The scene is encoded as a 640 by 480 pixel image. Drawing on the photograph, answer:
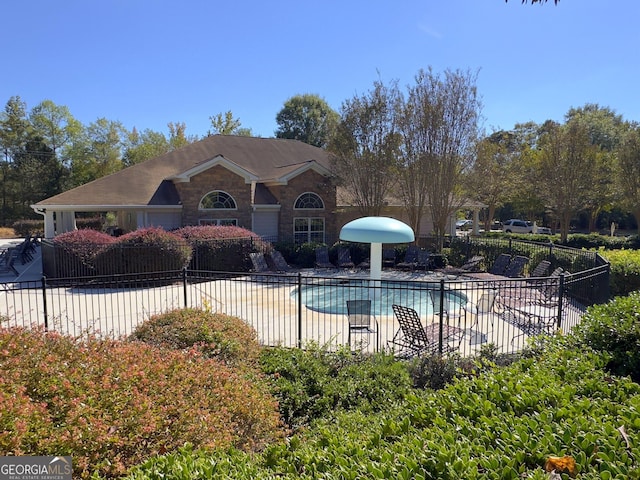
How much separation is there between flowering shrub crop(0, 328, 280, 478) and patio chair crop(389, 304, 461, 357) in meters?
3.76

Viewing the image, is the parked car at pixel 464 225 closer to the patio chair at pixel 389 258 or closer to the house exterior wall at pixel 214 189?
the patio chair at pixel 389 258

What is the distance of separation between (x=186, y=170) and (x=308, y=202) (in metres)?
6.82

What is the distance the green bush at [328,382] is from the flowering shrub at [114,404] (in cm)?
55

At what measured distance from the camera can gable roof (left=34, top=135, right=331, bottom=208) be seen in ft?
63.8

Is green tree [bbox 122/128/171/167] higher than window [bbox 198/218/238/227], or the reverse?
green tree [bbox 122/128/171/167]

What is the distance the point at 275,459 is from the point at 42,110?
59.4 meters

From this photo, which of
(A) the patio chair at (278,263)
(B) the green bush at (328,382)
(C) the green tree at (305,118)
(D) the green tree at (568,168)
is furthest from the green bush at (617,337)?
(C) the green tree at (305,118)

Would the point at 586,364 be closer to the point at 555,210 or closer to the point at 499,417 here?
the point at 499,417

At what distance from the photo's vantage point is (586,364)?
3.93m

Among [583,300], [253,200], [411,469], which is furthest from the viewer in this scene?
[253,200]

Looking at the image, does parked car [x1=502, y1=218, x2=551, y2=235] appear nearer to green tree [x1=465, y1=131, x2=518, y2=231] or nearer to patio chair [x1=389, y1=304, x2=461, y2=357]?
green tree [x1=465, y1=131, x2=518, y2=231]

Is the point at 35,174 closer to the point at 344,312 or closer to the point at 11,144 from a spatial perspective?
the point at 11,144

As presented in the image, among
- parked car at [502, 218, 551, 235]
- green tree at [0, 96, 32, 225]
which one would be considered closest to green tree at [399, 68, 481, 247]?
parked car at [502, 218, 551, 235]

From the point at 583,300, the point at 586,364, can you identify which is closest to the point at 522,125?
the point at 583,300
